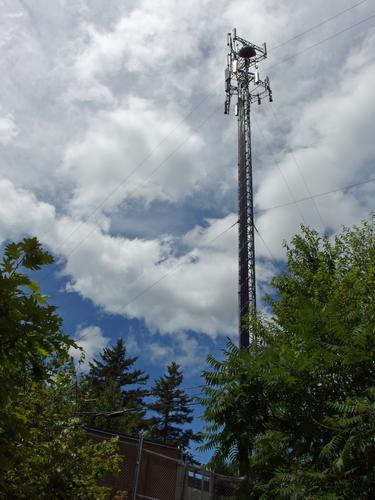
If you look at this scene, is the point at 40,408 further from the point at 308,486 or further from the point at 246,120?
the point at 246,120

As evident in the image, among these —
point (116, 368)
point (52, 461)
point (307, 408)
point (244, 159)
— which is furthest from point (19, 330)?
point (116, 368)

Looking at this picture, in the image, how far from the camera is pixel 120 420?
1959 inches

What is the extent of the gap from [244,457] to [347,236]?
14.4 metres

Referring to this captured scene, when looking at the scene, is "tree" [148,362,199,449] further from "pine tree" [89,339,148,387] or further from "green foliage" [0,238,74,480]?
"green foliage" [0,238,74,480]

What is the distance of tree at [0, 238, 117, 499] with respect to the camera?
10.3ft

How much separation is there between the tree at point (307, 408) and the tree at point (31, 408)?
2257mm

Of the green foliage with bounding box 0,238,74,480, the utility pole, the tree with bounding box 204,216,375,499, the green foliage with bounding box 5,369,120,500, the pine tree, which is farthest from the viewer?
the pine tree

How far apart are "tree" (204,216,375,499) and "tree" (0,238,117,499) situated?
7.40 feet

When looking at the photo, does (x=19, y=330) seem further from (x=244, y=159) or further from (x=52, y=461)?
(x=244, y=159)

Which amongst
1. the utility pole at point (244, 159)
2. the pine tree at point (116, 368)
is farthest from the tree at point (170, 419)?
the utility pole at point (244, 159)

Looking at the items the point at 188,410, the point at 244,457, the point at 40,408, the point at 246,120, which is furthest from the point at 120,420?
the point at 244,457

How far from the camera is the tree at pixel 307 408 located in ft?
14.9

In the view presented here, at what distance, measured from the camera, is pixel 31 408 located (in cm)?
667

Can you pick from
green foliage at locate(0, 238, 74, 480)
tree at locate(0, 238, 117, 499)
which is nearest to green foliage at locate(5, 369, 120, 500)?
tree at locate(0, 238, 117, 499)
